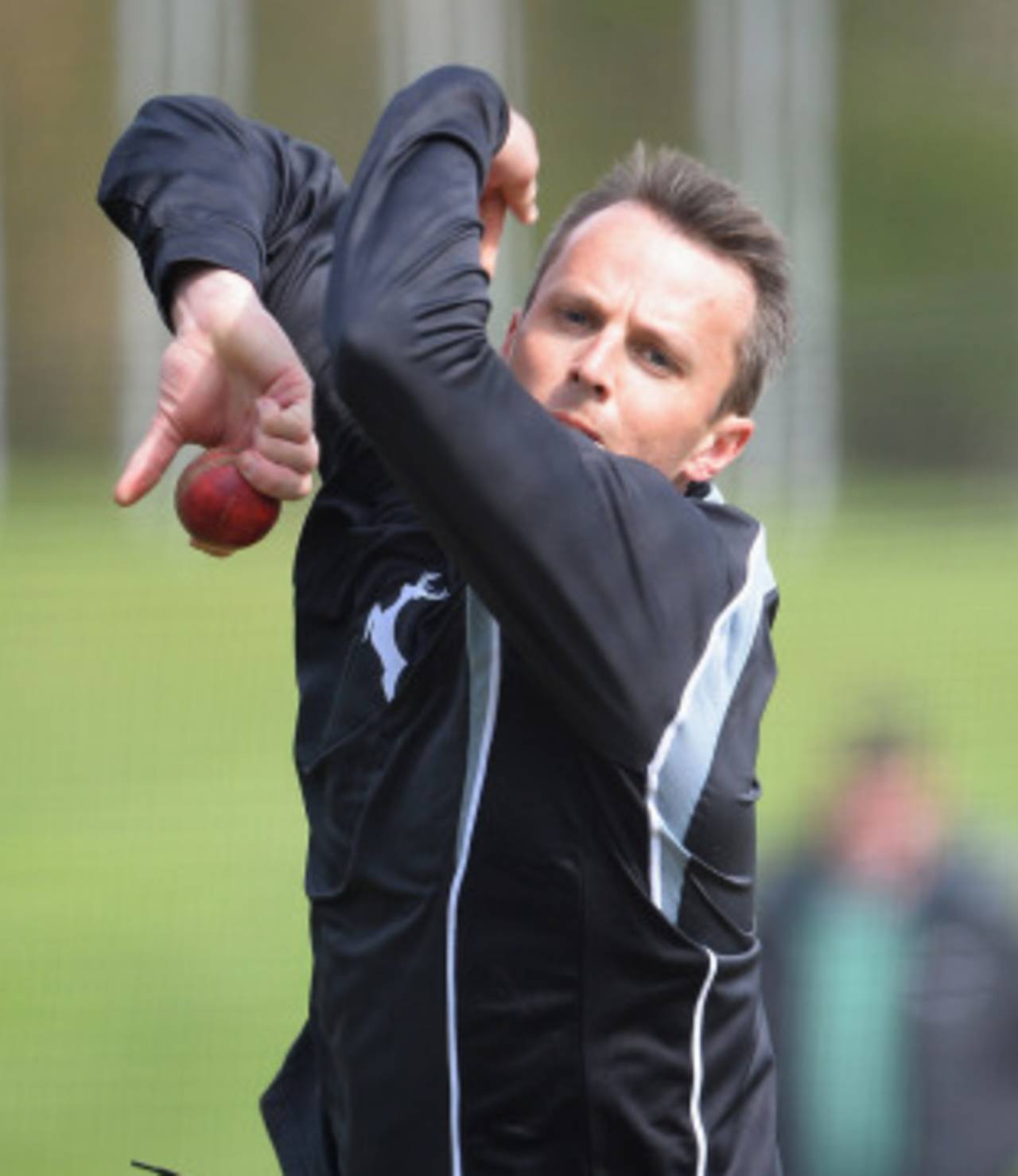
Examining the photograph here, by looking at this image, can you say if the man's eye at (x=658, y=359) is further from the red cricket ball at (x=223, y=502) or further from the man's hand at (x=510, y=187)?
the red cricket ball at (x=223, y=502)

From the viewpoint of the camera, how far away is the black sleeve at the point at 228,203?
2.99 metres

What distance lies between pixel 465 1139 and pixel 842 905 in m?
3.38

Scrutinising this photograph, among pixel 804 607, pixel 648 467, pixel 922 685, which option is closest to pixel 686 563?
pixel 648 467

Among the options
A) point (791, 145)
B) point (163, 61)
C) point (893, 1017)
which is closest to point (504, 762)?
point (893, 1017)

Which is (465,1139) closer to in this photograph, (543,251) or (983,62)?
(543,251)

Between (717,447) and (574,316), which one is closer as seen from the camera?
(574,316)

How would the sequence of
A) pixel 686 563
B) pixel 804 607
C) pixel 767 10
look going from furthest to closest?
pixel 767 10 < pixel 804 607 < pixel 686 563

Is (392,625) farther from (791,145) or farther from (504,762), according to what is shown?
(791,145)

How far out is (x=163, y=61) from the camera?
18.3m

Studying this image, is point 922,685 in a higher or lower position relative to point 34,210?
lower

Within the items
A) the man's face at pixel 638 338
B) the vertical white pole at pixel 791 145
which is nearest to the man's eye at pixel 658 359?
the man's face at pixel 638 338

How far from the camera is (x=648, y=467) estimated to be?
2.72 meters

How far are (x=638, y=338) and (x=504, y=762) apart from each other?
1.58ft

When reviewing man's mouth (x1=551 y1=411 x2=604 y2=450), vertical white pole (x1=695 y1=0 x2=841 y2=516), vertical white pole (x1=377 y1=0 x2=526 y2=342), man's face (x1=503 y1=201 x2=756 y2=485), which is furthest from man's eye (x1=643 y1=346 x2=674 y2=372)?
vertical white pole (x1=695 y1=0 x2=841 y2=516)
